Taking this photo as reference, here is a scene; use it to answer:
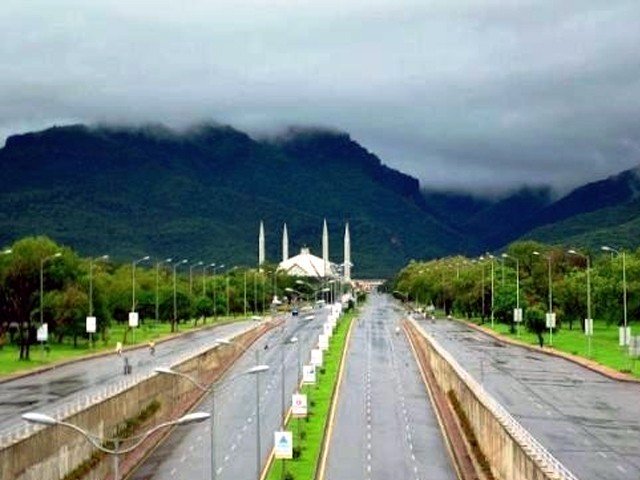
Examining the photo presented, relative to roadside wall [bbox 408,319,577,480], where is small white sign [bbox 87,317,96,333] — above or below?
above

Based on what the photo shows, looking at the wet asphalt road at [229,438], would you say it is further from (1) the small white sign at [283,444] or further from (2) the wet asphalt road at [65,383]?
(2) the wet asphalt road at [65,383]

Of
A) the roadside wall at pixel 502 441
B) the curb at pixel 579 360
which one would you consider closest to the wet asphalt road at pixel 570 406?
the curb at pixel 579 360

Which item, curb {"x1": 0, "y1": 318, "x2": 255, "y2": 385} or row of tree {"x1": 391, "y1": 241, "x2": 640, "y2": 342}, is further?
row of tree {"x1": 391, "y1": 241, "x2": 640, "y2": 342}

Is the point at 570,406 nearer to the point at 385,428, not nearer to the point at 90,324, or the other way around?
the point at 385,428

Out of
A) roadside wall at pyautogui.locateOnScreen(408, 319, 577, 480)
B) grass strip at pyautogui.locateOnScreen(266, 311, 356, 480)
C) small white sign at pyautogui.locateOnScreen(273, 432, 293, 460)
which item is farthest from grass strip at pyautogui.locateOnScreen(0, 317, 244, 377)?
small white sign at pyautogui.locateOnScreen(273, 432, 293, 460)

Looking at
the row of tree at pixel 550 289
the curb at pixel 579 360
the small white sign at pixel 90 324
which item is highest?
the row of tree at pixel 550 289

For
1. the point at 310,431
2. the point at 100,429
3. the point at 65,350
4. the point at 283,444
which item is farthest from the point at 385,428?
the point at 65,350


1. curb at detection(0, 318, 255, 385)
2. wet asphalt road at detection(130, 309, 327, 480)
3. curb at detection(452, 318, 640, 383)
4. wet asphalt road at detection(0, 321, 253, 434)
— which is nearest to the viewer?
wet asphalt road at detection(130, 309, 327, 480)

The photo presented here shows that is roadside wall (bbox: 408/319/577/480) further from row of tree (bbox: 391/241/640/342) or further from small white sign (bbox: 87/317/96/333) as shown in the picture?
small white sign (bbox: 87/317/96/333)
